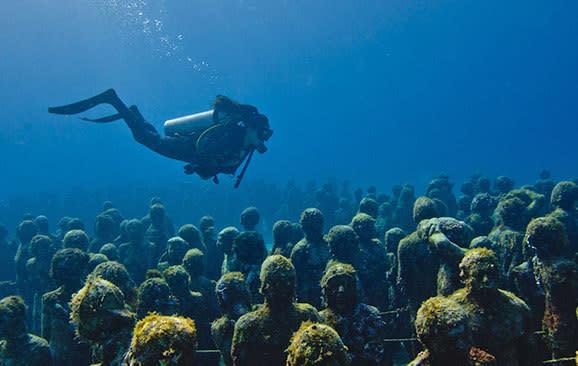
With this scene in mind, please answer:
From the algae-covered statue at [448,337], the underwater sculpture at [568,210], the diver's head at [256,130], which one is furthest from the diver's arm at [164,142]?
the underwater sculpture at [568,210]

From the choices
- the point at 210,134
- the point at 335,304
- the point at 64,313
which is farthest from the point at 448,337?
the point at 210,134

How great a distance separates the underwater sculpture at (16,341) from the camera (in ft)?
14.3

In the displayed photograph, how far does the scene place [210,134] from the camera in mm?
11398

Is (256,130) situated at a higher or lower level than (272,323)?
higher

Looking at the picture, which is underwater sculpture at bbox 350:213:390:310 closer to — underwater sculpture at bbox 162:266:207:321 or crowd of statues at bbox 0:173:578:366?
crowd of statues at bbox 0:173:578:366

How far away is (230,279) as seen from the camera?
4816mm

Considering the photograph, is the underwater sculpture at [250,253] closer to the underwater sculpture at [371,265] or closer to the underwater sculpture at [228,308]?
the underwater sculpture at [228,308]

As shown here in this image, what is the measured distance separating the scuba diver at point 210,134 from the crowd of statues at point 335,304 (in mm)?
3816

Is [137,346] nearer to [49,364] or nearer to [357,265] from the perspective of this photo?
[49,364]

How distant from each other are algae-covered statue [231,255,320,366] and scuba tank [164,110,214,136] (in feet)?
30.9

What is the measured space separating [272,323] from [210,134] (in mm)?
8974

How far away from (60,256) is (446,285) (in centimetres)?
744

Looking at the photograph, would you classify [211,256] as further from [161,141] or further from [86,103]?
[86,103]

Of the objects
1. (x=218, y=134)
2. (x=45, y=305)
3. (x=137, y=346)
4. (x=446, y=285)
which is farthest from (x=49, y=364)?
(x=218, y=134)
